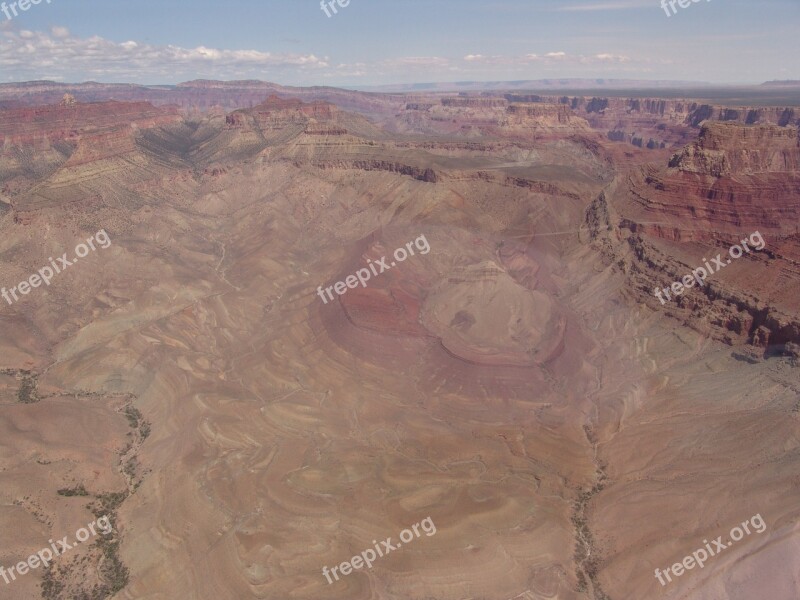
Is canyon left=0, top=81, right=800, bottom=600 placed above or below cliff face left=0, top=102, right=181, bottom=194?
below

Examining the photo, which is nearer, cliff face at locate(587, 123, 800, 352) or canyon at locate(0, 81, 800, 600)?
canyon at locate(0, 81, 800, 600)

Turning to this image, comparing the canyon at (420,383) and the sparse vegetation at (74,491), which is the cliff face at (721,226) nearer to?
the canyon at (420,383)

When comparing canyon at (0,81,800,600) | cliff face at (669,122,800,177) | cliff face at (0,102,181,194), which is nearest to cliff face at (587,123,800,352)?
cliff face at (669,122,800,177)

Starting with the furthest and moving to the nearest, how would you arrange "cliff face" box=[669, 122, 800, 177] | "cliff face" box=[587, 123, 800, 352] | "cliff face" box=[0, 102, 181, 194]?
"cliff face" box=[0, 102, 181, 194], "cliff face" box=[669, 122, 800, 177], "cliff face" box=[587, 123, 800, 352]

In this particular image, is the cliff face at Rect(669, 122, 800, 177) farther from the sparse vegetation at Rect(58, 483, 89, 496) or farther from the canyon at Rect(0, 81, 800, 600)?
the sparse vegetation at Rect(58, 483, 89, 496)

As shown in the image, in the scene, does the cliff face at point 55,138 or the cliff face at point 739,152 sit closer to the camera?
the cliff face at point 739,152

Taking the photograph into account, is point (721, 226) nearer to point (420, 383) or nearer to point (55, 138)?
point (420, 383)

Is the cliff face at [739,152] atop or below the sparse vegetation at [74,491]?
atop

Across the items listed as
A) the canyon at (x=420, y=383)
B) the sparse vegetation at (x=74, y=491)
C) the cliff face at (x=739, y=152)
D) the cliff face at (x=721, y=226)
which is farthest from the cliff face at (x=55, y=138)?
the cliff face at (x=739, y=152)

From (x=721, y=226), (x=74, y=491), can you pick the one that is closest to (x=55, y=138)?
(x=74, y=491)

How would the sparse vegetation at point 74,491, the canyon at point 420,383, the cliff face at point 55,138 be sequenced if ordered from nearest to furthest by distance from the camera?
the canyon at point 420,383 < the sparse vegetation at point 74,491 < the cliff face at point 55,138
